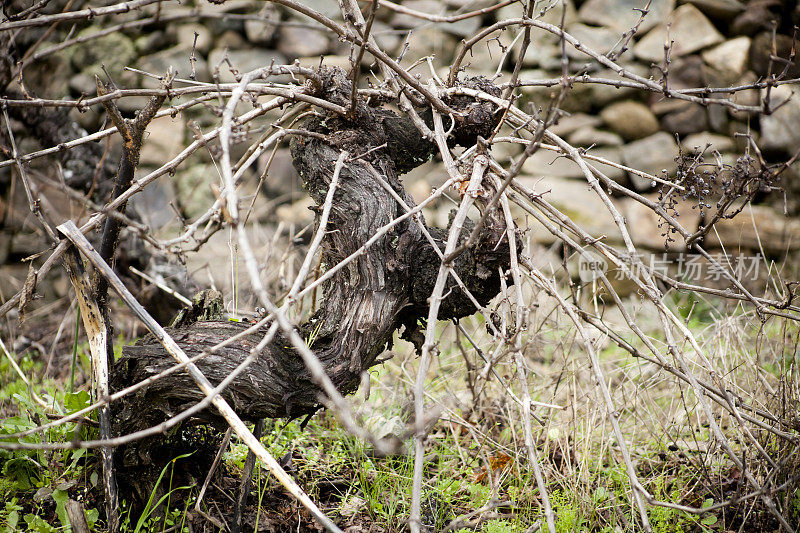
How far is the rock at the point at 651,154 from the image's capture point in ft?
16.5

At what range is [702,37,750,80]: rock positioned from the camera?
4.78 meters

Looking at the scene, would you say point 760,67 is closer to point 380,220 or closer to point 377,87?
point 377,87

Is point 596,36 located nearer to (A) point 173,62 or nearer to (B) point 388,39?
(B) point 388,39

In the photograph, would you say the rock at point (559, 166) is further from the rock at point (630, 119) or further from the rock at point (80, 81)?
the rock at point (80, 81)

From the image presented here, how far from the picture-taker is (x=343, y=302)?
1794 mm

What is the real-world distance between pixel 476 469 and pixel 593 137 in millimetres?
3683

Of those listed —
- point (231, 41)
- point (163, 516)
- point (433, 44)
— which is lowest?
point (163, 516)

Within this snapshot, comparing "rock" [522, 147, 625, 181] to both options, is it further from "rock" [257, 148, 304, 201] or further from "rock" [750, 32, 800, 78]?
"rock" [257, 148, 304, 201]

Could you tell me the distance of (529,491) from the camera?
2125 millimetres

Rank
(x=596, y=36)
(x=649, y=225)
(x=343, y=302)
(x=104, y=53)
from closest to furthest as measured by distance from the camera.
Answer: (x=343, y=302)
(x=596, y=36)
(x=649, y=225)
(x=104, y=53)

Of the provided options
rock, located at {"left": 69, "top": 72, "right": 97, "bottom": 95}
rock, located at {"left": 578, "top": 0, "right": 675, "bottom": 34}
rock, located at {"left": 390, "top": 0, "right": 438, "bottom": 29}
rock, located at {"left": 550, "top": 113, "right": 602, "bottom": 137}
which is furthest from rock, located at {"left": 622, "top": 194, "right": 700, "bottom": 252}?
rock, located at {"left": 69, "top": 72, "right": 97, "bottom": 95}

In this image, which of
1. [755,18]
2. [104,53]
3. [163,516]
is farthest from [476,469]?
[104,53]

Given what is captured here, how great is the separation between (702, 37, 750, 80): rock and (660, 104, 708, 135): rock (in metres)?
0.35

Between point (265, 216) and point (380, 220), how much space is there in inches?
148
